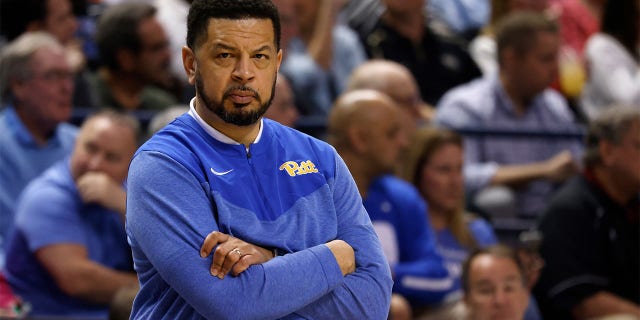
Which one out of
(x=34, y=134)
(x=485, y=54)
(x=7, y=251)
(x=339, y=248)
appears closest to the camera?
(x=339, y=248)

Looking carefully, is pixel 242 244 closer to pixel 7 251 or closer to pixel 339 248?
pixel 339 248

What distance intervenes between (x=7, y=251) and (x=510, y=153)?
264 cm

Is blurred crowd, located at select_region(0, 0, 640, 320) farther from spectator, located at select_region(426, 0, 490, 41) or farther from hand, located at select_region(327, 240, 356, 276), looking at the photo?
hand, located at select_region(327, 240, 356, 276)

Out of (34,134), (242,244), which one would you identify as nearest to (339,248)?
(242,244)

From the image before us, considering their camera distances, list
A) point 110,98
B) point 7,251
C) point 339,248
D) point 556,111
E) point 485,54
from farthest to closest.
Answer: point 485,54 → point 556,111 → point 110,98 → point 7,251 → point 339,248

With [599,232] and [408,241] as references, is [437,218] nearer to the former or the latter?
[408,241]

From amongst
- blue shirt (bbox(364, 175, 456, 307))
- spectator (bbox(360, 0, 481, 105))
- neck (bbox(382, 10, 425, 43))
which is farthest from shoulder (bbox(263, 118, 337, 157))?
neck (bbox(382, 10, 425, 43))

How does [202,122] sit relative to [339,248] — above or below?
above

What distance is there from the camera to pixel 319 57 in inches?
245

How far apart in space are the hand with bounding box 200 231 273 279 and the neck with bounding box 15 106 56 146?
3.21 m

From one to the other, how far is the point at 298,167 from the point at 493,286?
2519 mm

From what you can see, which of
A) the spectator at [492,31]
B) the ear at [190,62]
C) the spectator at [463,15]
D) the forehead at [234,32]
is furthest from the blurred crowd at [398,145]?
the forehead at [234,32]

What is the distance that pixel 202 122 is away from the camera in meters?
2.29

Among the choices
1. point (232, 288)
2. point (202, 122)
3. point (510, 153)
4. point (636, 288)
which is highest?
point (202, 122)
